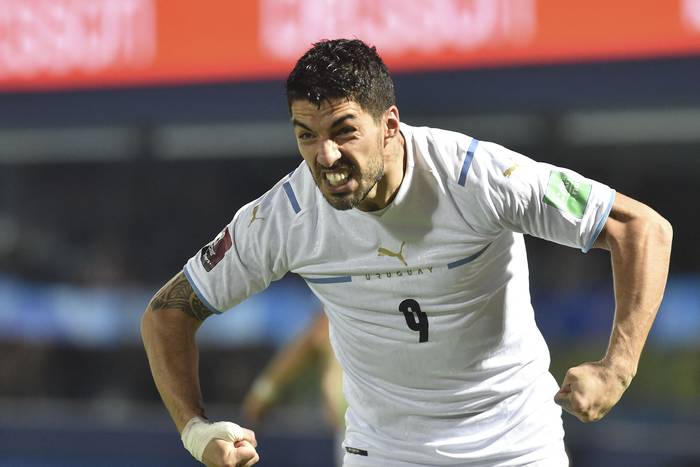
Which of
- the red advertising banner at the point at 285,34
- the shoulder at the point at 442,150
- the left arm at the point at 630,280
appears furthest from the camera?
the red advertising banner at the point at 285,34

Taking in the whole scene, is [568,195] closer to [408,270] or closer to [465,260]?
[465,260]

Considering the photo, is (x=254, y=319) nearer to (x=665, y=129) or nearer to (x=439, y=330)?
(x=665, y=129)

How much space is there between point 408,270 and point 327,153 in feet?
1.27

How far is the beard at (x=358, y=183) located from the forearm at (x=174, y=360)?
586 mm

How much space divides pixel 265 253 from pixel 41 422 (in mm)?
5247

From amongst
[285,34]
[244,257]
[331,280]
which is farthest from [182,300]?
[285,34]

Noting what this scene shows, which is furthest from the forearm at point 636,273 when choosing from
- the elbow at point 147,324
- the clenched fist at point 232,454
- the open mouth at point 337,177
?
the elbow at point 147,324

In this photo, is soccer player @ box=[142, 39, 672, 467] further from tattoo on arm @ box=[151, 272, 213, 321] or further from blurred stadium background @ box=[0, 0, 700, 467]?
blurred stadium background @ box=[0, 0, 700, 467]

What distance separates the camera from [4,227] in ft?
29.9

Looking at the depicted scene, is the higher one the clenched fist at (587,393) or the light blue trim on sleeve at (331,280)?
the light blue trim on sleeve at (331,280)

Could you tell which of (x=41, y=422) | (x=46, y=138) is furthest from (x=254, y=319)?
(x=46, y=138)

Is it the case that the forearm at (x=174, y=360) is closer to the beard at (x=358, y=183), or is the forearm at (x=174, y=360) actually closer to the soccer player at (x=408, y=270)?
the soccer player at (x=408, y=270)

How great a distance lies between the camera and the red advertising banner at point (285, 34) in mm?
5543

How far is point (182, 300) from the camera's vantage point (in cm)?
338
